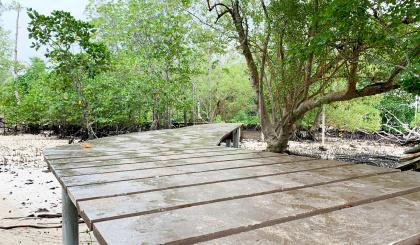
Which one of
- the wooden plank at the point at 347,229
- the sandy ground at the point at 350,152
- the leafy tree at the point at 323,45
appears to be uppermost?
the leafy tree at the point at 323,45

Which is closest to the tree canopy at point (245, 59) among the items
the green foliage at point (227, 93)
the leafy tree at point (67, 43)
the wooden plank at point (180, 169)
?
the leafy tree at point (67, 43)

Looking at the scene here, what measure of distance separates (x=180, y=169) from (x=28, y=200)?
397 cm

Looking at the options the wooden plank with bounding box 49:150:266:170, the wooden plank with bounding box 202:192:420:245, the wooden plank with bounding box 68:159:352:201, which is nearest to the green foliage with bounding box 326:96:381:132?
the wooden plank with bounding box 49:150:266:170

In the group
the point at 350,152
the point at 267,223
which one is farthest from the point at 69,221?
the point at 350,152

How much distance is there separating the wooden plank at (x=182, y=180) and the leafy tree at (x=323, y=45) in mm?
2290

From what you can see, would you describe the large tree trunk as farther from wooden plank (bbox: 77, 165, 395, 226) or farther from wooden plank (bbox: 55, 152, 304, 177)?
wooden plank (bbox: 77, 165, 395, 226)

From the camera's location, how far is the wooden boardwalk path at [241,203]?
910mm

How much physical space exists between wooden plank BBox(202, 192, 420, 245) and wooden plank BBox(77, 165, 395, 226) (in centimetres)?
Answer: 35

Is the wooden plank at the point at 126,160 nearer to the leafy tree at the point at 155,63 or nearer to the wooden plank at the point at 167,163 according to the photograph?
the wooden plank at the point at 167,163

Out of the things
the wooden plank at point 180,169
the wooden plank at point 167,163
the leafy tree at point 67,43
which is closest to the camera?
the wooden plank at point 180,169

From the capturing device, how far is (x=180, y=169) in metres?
2.01

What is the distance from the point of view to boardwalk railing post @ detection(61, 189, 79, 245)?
2.15 meters

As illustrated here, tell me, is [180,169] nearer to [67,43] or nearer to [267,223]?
[267,223]

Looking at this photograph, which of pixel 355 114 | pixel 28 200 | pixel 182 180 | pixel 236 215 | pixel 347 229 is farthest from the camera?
pixel 355 114
